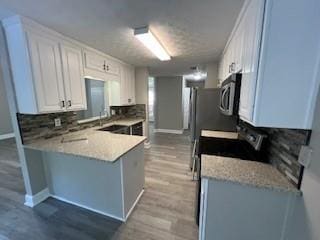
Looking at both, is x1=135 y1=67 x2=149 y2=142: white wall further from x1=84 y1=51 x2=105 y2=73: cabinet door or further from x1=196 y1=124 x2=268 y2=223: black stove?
x1=196 y1=124 x2=268 y2=223: black stove

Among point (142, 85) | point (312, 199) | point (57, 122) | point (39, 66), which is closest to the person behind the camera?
point (312, 199)

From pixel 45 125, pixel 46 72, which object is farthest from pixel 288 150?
pixel 45 125

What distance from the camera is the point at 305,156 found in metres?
0.94

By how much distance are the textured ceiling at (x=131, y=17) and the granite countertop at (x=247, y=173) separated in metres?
1.46

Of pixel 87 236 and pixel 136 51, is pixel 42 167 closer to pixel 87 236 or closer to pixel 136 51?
pixel 87 236

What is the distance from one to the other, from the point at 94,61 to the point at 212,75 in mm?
2758

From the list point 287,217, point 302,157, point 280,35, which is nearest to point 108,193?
point 287,217

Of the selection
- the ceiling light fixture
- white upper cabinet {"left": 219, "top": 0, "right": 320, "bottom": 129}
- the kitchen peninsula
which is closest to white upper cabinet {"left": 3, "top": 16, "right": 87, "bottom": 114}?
the kitchen peninsula

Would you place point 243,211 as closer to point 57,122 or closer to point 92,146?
point 92,146

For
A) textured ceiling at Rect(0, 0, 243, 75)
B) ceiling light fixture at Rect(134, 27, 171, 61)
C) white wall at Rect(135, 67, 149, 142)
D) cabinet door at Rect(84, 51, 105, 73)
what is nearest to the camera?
textured ceiling at Rect(0, 0, 243, 75)

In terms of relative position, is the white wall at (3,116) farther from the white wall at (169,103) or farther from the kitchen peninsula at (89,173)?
the white wall at (169,103)

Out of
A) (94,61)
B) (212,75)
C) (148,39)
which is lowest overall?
(212,75)

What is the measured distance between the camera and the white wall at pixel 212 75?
3.72 meters

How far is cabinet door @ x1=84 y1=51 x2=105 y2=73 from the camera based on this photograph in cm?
253
